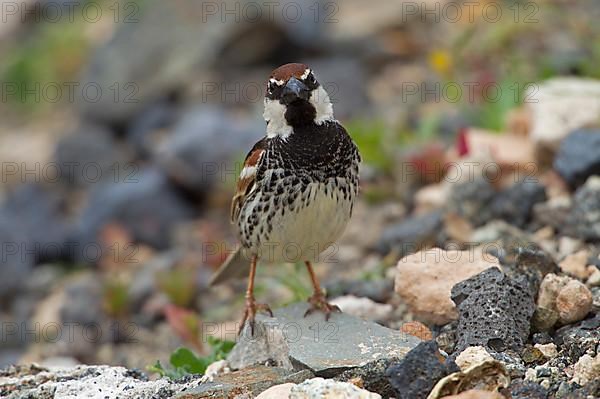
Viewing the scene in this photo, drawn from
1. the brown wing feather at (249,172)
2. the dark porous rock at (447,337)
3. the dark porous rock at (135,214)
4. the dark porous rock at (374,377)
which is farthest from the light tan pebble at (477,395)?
the dark porous rock at (135,214)

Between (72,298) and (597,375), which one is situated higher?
(597,375)

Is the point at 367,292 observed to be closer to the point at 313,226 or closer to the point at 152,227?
the point at 313,226

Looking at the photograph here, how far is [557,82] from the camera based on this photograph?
7.41 meters

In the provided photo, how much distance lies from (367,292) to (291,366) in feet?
4.94

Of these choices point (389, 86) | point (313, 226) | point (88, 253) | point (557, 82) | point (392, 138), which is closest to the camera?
A: point (313, 226)

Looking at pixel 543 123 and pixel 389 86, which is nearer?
pixel 543 123

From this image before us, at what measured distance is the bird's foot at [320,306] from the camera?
5184 millimetres

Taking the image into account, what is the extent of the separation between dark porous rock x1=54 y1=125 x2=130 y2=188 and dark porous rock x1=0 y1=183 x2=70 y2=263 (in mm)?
448

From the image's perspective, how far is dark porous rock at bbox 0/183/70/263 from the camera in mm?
9102

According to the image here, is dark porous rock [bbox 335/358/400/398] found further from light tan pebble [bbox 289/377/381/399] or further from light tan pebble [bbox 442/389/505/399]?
light tan pebble [bbox 442/389/505/399]

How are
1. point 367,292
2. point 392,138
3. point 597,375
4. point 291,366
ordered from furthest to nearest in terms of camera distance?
point 392,138
point 367,292
point 291,366
point 597,375

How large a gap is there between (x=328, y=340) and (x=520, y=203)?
2363 millimetres

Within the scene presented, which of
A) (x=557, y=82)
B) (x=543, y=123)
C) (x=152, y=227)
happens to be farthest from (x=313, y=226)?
(x=152, y=227)

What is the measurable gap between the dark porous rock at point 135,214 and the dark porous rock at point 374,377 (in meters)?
5.10
